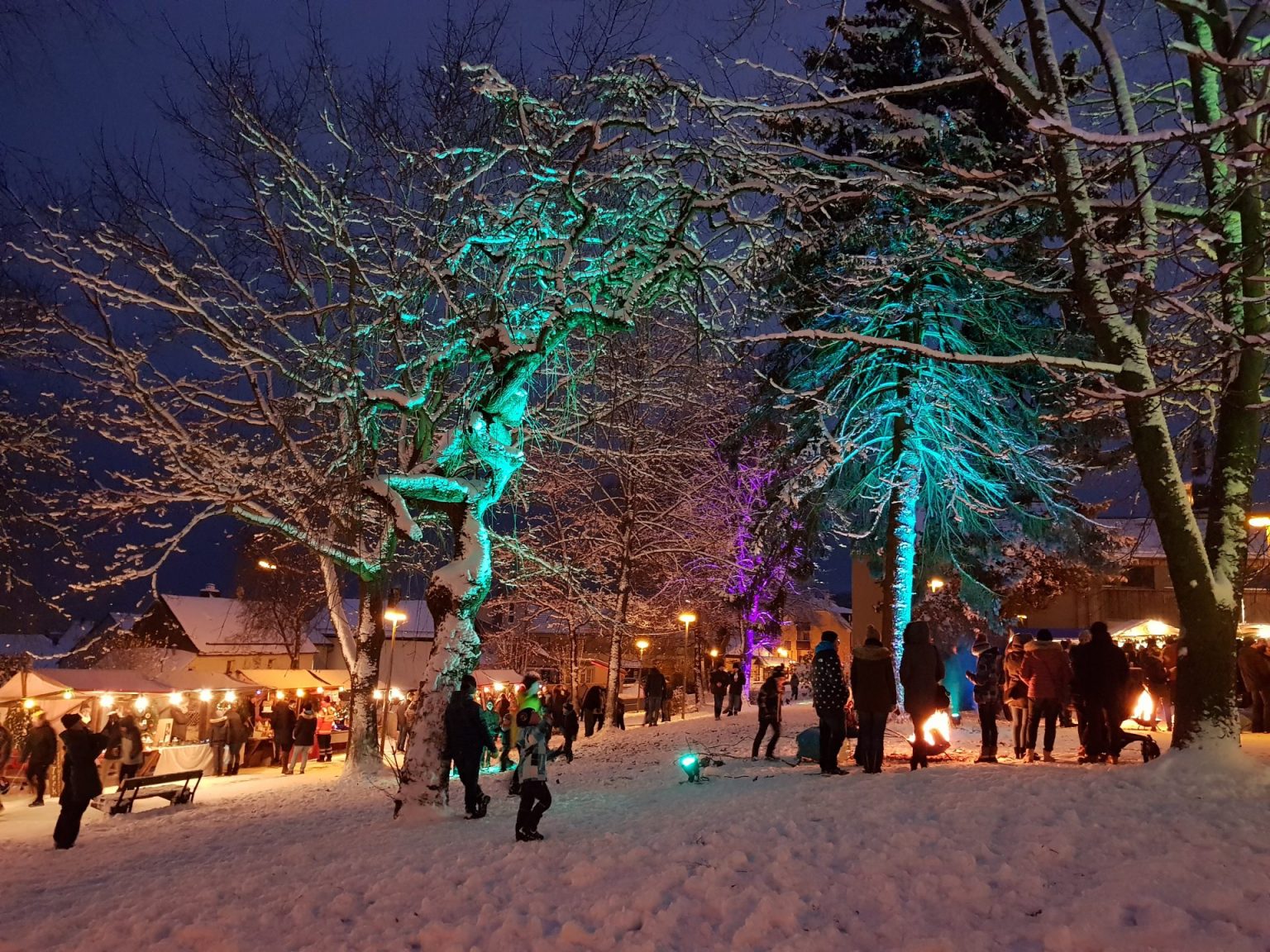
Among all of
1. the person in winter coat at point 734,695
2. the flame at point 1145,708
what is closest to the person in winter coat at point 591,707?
the person in winter coat at point 734,695

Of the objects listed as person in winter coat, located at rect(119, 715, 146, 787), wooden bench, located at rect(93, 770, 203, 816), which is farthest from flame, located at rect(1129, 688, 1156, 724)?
person in winter coat, located at rect(119, 715, 146, 787)

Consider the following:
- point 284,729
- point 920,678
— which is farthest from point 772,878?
point 284,729

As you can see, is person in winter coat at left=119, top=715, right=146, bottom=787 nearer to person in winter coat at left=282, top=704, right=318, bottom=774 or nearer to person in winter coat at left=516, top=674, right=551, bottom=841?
person in winter coat at left=282, top=704, right=318, bottom=774

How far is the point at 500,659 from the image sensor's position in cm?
5316

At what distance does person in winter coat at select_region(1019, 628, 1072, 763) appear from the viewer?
438 inches

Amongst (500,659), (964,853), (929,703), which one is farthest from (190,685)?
(500,659)

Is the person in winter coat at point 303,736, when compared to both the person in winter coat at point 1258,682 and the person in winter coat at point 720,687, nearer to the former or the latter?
the person in winter coat at point 720,687

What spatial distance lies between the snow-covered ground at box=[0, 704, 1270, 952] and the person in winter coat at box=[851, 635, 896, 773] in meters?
0.84

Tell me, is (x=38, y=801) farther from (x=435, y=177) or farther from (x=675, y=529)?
(x=675, y=529)

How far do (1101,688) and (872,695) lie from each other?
263 centimetres

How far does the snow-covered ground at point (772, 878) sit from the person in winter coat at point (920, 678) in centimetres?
74

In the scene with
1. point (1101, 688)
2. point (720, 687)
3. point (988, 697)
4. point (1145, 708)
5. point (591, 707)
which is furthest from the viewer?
point (720, 687)

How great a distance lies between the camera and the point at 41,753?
16.2 meters

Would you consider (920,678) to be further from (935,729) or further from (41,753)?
(41,753)
